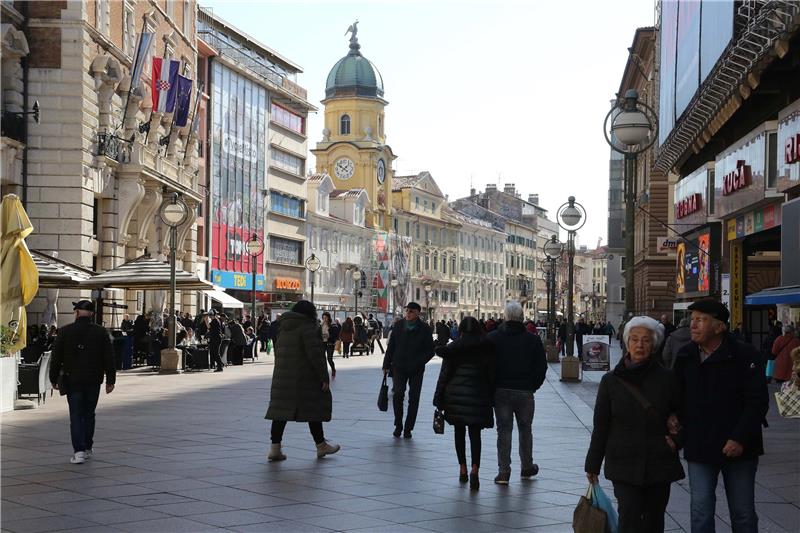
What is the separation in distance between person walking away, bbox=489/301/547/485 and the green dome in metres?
93.0

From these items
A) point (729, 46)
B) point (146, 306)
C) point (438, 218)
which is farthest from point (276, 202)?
point (729, 46)

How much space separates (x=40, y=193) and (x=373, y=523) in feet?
87.6

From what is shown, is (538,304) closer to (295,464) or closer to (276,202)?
(276,202)

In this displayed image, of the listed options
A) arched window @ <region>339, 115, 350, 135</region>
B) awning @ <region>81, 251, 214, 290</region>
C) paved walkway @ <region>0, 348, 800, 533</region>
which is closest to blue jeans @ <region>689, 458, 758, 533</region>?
paved walkway @ <region>0, 348, 800, 533</region>

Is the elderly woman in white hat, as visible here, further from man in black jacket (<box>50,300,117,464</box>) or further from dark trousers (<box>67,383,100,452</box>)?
dark trousers (<box>67,383,100,452</box>)

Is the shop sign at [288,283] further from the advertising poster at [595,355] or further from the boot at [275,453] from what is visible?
the boot at [275,453]

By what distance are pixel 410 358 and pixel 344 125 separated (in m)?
89.6

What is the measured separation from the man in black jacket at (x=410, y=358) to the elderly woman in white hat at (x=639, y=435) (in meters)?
8.00

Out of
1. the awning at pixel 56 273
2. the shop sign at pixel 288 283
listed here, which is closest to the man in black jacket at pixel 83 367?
the awning at pixel 56 273

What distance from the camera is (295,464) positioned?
38.8ft

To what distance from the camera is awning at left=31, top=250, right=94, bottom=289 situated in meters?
24.1

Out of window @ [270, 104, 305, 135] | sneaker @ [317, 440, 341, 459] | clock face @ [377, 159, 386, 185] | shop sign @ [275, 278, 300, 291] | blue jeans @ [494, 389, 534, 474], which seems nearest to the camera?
blue jeans @ [494, 389, 534, 474]

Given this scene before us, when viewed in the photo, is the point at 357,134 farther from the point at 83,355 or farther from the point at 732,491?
the point at 732,491

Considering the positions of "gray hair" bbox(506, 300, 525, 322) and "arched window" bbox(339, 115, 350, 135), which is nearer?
"gray hair" bbox(506, 300, 525, 322)
